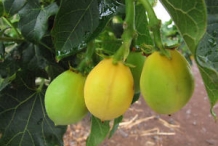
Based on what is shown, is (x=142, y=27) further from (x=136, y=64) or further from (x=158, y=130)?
(x=158, y=130)

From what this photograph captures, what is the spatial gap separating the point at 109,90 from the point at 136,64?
5.5 inches

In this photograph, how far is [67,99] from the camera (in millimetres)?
606

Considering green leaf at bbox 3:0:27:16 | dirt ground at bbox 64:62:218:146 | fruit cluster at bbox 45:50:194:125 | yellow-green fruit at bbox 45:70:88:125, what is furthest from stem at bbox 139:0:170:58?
dirt ground at bbox 64:62:218:146

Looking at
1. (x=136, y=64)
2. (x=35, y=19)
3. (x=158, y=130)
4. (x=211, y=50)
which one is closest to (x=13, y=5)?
(x=35, y=19)

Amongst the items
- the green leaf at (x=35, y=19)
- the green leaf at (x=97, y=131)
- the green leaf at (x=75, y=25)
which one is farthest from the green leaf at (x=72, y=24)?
the green leaf at (x=97, y=131)

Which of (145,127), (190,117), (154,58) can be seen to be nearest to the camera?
(154,58)

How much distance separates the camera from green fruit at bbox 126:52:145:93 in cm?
64

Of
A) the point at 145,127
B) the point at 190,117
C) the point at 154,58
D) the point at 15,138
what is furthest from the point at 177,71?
the point at 190,117

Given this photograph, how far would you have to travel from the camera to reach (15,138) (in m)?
0.85

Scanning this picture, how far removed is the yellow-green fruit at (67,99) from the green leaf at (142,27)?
0.72 ft

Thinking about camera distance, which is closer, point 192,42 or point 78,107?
point 192,42

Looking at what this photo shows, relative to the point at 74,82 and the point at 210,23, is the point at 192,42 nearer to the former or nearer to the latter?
the point at 210,23

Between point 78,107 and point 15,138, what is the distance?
0.32 m

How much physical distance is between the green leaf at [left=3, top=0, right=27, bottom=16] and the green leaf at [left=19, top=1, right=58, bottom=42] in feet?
0.10
